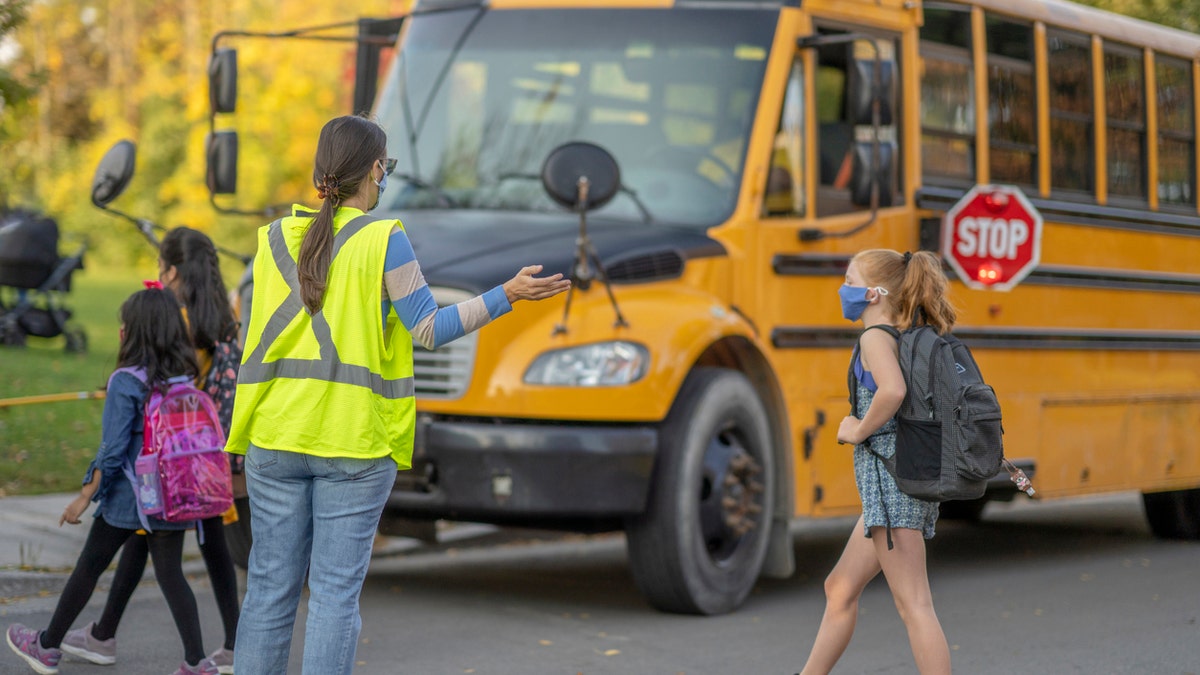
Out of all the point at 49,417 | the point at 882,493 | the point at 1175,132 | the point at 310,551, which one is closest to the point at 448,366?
the point at 882,493

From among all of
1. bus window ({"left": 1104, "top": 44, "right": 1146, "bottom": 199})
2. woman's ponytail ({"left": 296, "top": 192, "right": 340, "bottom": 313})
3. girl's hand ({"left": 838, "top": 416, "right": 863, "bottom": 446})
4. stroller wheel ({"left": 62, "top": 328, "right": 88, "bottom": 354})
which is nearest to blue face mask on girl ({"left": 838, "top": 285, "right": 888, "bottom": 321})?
girl's hand ({"left": 838, "top": 416, "right": 863, "bottom": 446})

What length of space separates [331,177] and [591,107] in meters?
3.97

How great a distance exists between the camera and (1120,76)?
9.78 m

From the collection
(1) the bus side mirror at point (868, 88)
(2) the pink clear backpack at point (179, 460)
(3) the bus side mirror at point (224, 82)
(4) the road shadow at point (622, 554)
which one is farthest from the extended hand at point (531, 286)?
(3) the bus side mirror at point (224, 82)

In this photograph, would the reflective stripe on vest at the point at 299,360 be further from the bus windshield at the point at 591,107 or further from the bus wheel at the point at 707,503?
the bus windshield at the point at 591,107

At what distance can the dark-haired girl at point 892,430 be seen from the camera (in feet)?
15.8

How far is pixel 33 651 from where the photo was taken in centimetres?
564

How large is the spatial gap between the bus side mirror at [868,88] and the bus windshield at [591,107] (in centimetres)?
55

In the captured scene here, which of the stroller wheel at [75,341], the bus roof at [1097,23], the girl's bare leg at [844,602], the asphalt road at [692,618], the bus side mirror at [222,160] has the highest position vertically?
the bus roof at [1097,23]

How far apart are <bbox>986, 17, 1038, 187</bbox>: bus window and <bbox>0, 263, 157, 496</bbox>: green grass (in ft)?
15.0

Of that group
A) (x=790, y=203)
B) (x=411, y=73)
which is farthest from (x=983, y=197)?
(x=411, y=73)

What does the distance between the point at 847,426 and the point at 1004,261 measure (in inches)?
156

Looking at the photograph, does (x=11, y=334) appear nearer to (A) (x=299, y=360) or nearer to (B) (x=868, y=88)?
(B) (x=868, y=88)

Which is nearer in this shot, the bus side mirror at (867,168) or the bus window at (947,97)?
the bus side mirror at (867,168)
